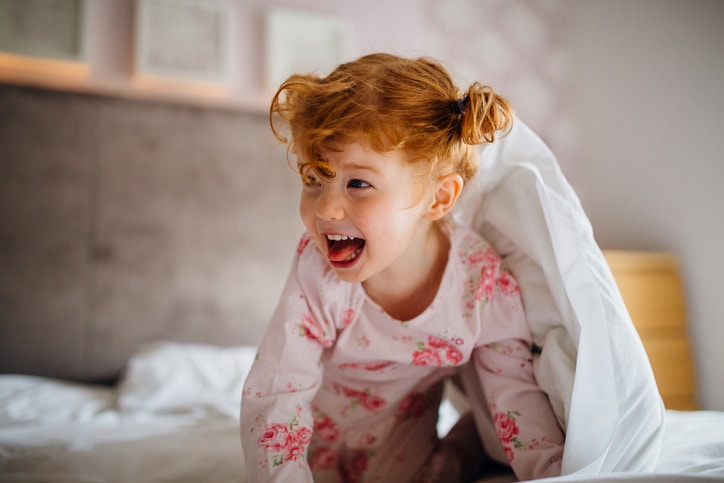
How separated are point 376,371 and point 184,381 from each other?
2.92 ft

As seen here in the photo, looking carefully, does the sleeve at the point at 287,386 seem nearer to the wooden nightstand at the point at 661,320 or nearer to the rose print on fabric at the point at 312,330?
the rose print on fabric at the point at 312,330

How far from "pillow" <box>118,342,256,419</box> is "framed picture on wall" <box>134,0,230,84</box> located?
110 cm

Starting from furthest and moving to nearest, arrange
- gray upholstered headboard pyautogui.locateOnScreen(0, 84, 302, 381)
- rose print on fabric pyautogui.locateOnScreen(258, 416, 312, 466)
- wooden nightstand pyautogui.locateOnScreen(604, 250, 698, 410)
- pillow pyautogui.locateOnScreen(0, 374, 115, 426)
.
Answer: wooden nightstand pyautogui.locateOnScreen(604, 250, 698, 410)
gray upholstered headboard pyautogui.locateOnScreen(0, 84, 302, 381)
pillow pyautogui.locateOnScreen(0, 374, 115, 426)
rose print on fabric pyautogui.locateOnScreen(258, 416, 312, 466)

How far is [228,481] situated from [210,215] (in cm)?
138

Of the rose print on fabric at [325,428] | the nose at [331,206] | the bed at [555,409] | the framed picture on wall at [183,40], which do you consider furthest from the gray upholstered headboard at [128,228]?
the nose at [331,206]

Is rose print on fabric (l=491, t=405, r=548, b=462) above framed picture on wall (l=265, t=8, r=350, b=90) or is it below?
below

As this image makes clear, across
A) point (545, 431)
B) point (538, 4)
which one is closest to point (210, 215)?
point (545, 431)

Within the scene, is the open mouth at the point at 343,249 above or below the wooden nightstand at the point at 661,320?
above

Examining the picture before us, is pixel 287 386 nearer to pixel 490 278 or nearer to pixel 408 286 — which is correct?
pixel 408 286

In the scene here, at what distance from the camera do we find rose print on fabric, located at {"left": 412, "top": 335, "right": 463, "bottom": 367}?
2.82ft

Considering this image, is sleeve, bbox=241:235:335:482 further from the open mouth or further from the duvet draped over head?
the duvet draped over head

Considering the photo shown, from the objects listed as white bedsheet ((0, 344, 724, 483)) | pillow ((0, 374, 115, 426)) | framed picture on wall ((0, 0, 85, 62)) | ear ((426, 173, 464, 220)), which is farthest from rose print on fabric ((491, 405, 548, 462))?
framed picture on wall ((0, 0, 85, 62))

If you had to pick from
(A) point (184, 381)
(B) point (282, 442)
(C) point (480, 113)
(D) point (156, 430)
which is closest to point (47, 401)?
(A) point (184, 381)

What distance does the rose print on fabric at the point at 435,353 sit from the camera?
A: 860mm
